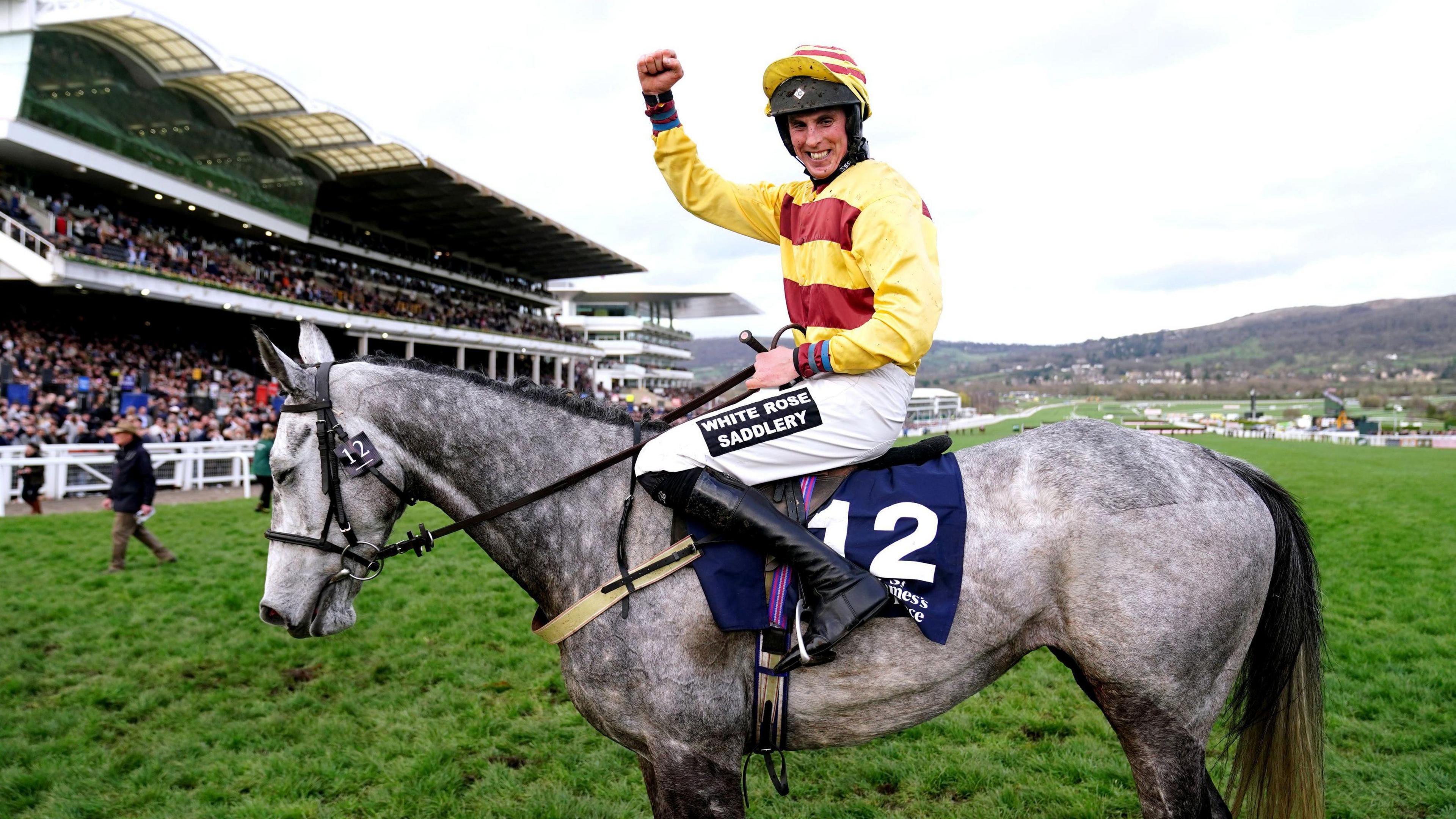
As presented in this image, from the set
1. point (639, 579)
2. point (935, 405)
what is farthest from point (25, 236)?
point (935, 405)

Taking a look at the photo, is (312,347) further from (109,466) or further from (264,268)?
(264,268)

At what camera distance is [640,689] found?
2.19m

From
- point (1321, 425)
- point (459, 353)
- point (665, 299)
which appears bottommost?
point (1321, 425)

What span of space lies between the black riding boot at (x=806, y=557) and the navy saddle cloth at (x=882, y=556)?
73mm

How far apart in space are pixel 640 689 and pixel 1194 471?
74.8 inches

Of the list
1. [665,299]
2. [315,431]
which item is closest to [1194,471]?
[315,431]

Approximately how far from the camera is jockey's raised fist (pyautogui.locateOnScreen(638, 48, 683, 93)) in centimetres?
251

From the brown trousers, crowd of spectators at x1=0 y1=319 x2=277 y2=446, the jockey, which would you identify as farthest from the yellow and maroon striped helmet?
crowd of spectators at x1=0 y1=319 x2=277 y2=446

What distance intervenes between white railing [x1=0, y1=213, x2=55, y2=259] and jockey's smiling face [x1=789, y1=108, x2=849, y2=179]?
87.6 ft

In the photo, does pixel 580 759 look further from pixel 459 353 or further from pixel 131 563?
pixel 459 353

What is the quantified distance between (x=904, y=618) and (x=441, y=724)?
3593 mm

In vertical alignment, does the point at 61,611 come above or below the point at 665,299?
below

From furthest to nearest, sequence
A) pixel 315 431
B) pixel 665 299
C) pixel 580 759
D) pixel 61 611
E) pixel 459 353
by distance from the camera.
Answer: pixel 665 299 < pixel 459 353 < pixel 61 611 < pixel 580 759 < pixel 315 431

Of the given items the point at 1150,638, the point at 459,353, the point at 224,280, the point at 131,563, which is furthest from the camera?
the point at 459,353
